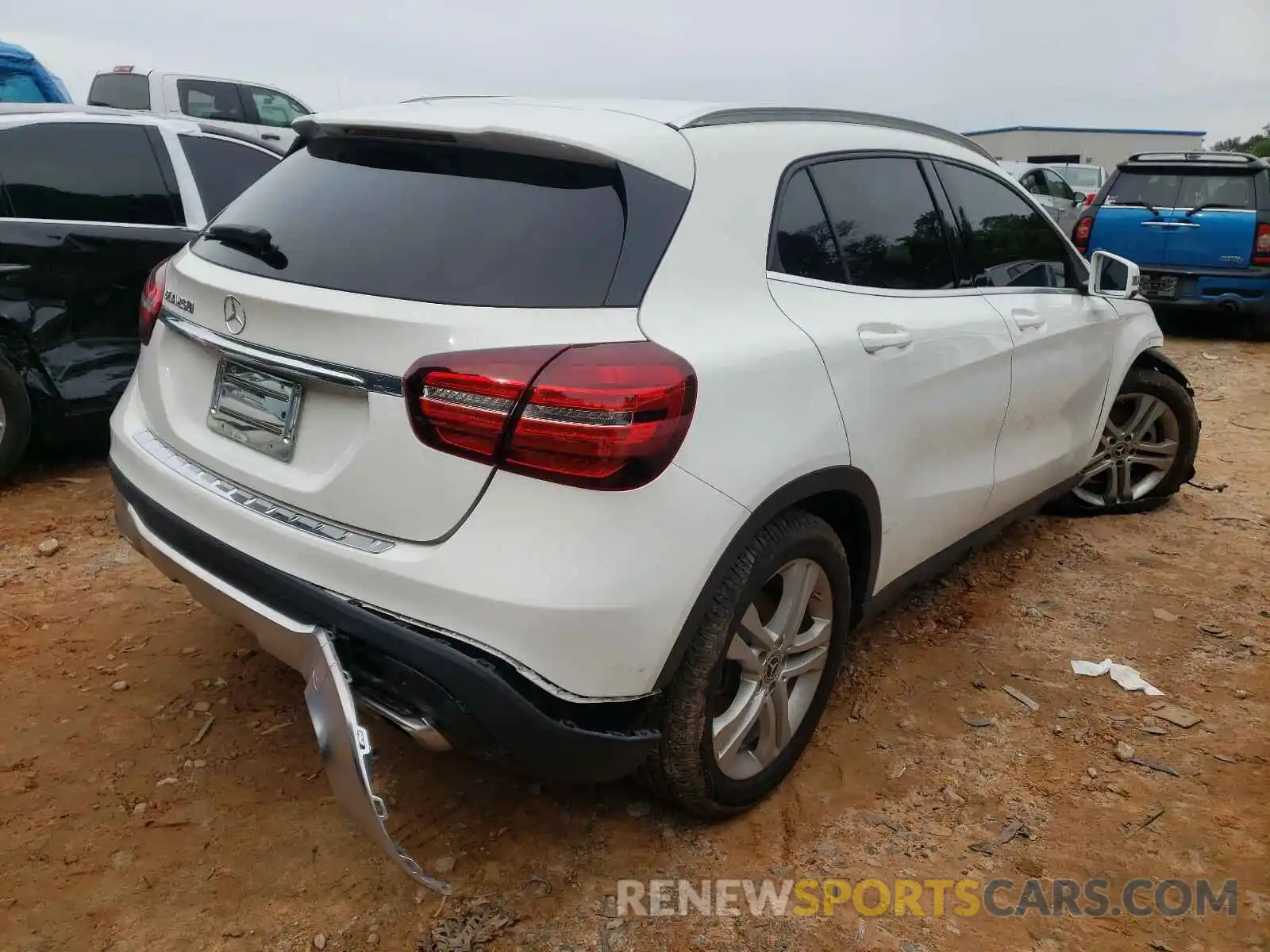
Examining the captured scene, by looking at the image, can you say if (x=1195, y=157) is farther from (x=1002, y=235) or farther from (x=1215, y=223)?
(x=1002, y=235)

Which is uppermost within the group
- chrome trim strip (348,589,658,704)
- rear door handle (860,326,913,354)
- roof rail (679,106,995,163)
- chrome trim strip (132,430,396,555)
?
roof rail (679,106,995,163)

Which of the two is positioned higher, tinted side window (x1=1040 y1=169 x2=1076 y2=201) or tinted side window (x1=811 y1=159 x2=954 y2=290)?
tinted side window (x1=811 y1=159 x2=954 y2=290)

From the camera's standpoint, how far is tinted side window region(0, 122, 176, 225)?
4301mm

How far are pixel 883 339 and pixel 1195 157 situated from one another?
839 cm

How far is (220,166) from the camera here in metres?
5.04

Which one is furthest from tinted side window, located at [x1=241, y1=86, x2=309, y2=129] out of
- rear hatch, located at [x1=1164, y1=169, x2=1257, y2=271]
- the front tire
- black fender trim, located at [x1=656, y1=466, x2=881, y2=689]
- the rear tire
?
the front tire

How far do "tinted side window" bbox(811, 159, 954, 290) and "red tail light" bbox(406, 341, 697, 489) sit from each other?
99cm

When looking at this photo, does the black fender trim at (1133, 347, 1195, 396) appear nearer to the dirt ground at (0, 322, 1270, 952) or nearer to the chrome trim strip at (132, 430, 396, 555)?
the dirt ground at (0, 322, 1270, 952)

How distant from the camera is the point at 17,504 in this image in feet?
14.2

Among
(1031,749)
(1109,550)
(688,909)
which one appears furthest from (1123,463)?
(688,909)

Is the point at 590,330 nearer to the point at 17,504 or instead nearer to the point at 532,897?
the point at 532,897

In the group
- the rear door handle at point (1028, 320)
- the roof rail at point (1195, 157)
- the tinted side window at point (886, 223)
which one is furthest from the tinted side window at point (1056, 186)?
the tinted side window at point (886, 223)

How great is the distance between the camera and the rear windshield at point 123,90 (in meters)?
11.4

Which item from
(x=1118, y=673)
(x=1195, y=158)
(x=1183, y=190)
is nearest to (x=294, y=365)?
(x=1118, y=673)
